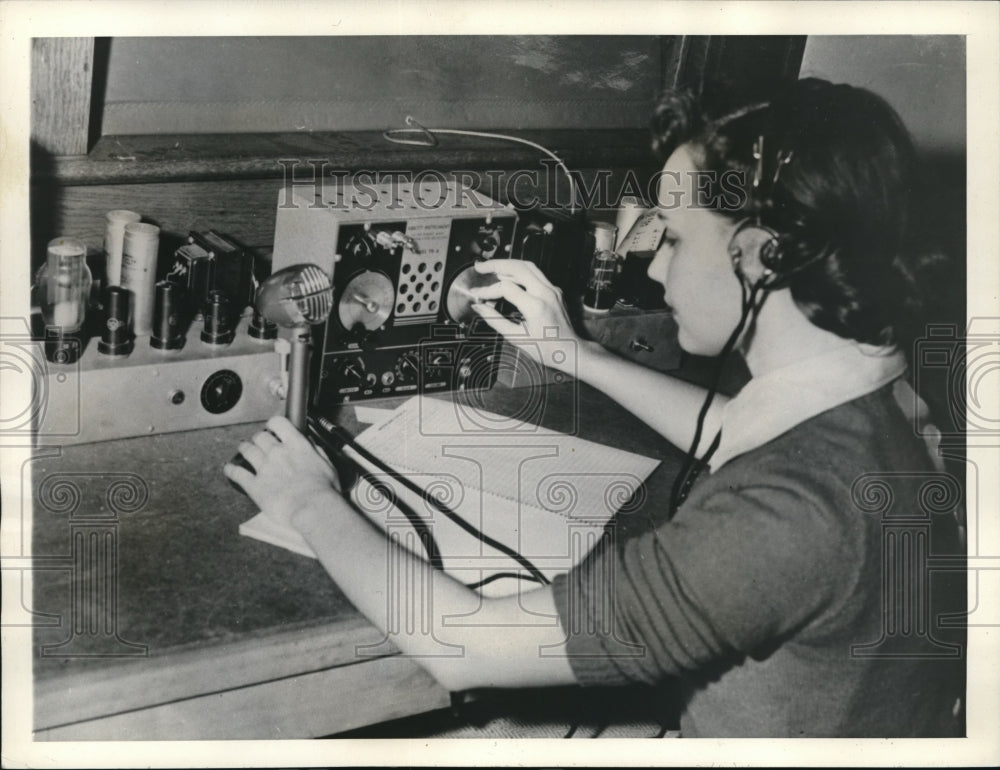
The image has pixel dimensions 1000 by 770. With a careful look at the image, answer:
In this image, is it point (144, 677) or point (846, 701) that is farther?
point (846, 701)

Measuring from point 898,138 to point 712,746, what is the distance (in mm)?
853

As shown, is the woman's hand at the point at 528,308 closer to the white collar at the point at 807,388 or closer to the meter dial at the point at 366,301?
the meter dial at the point at 366,301

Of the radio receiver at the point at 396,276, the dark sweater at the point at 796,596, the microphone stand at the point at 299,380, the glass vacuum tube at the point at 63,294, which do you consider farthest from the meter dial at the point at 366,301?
the dark sweater at the point at 796,596

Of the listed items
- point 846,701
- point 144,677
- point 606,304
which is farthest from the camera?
point 606,304

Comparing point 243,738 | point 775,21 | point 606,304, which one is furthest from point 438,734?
point 775,21

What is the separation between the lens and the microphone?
3.87 ft

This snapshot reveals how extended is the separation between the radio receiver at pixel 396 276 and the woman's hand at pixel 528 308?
15mm

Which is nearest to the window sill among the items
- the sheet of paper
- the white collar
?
the sheet of paper

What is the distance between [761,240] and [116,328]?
2.78ft

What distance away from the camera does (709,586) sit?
107cm

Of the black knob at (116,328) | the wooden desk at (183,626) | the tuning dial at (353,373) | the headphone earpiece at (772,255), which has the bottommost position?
the wooden desk at (183,626)

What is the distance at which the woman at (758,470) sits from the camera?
1081mm

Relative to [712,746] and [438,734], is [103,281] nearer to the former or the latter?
[438,734]

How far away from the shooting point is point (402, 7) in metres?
1.28
